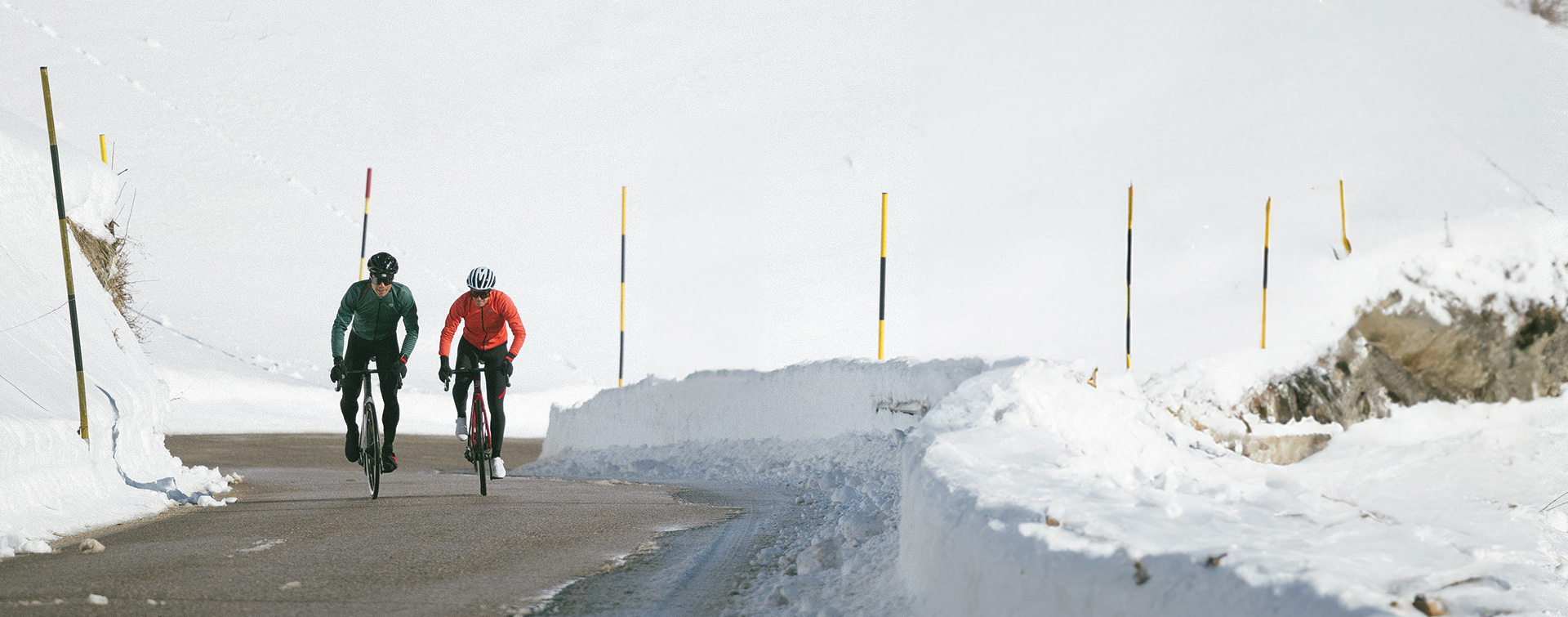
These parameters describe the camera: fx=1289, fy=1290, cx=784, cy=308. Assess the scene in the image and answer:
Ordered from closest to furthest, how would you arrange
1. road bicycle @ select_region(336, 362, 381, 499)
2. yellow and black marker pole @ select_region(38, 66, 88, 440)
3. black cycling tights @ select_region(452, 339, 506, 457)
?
yellow and black marker pole @ select_region(38, 66, 88, 440) → road bicycle @ select_region(336, 362, 381, 499) → black cycling tights @ select_region(452, 339, 506, 457)

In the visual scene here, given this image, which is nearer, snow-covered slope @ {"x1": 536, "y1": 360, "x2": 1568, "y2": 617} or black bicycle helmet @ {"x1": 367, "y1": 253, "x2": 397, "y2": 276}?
snow-covered slope @ {"x1": 536, "y1": 360, "x2": 1568, "y2": 617}

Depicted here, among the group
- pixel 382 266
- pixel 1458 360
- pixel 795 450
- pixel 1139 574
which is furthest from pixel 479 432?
pixel 1458 360

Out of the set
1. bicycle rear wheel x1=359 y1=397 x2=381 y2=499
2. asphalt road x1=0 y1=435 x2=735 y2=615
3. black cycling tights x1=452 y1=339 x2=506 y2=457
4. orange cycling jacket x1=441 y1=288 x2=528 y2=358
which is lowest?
asphalt road x1=0 y1=435 x2=735 y2=615

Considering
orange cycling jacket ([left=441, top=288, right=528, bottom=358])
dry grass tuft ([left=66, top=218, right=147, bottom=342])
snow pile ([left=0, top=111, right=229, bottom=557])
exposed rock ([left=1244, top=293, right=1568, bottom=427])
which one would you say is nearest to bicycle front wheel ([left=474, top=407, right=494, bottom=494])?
orange cycling jacket ([left=441, top=288, right=528, bottom=358])

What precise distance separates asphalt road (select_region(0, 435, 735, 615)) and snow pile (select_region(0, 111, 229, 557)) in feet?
1.35

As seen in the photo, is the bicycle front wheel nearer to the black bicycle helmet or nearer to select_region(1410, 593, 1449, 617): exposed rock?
the black bicycle helmet

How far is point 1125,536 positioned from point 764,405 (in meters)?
11.9

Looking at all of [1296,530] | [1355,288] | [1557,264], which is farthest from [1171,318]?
[1296,530]

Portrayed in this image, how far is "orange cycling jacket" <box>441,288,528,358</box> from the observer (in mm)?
10125

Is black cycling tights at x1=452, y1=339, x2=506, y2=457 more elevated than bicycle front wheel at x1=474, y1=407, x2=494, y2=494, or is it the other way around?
black cycling tights at x1=452, y1=339, x2=506, y2=457

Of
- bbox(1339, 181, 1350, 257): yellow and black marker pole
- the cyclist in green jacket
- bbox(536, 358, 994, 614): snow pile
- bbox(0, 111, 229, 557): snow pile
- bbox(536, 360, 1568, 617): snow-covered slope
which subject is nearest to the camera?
bbox(536, 360, 1568, 617): snow-covered slope

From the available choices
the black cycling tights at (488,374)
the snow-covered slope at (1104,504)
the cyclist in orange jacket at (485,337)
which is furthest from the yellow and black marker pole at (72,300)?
the snow-covered slope at (1104,504)

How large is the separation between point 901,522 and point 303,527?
152 inches

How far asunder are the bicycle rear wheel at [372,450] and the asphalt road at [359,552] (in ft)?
0.49
